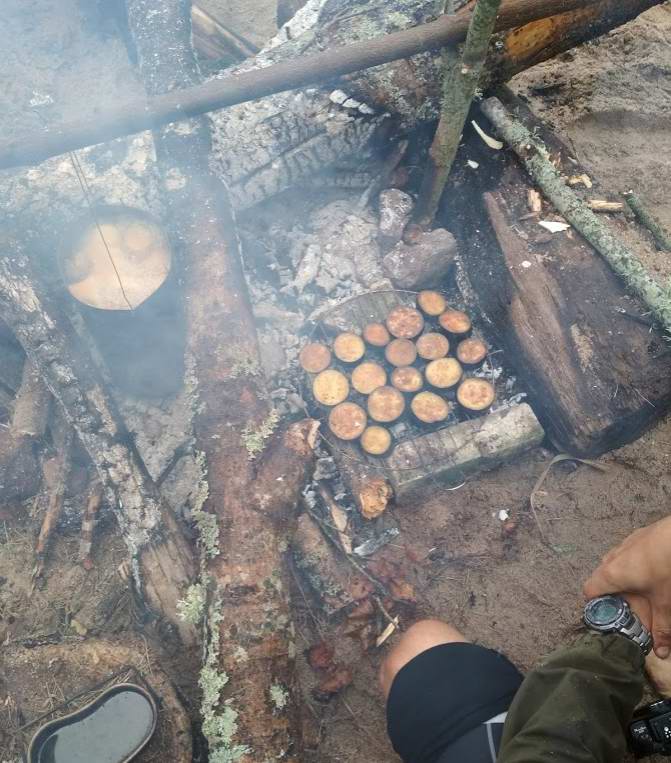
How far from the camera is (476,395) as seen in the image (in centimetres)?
412

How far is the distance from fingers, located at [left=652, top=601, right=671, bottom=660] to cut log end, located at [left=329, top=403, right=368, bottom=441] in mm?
2164

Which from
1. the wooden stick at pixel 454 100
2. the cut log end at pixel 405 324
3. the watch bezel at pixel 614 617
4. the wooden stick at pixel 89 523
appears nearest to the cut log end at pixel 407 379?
the cut log end at pixel 405 324

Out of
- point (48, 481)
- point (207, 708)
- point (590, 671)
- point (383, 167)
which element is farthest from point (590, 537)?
point (48, 481)

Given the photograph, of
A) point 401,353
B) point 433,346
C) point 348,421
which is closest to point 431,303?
point 433,346

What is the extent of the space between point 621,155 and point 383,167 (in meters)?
2.59

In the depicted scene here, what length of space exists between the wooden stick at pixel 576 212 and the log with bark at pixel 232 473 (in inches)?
101

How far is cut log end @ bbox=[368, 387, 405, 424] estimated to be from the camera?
13.3ft

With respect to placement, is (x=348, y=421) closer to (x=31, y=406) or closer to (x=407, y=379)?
(x=407, y=379)

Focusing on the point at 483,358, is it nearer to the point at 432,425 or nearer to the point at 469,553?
the point at 432,425

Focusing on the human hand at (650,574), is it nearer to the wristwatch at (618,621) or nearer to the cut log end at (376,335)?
the wristwatch at (618,621)

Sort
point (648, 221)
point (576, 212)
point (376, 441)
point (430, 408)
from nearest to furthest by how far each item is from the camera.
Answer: point (376, 441) < point (430, 408) < point (576, 212) < point (648, 221)

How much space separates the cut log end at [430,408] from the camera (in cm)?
409

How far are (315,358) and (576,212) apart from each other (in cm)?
243

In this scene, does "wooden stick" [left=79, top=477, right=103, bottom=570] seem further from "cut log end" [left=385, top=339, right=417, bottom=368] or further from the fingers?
the fingers
